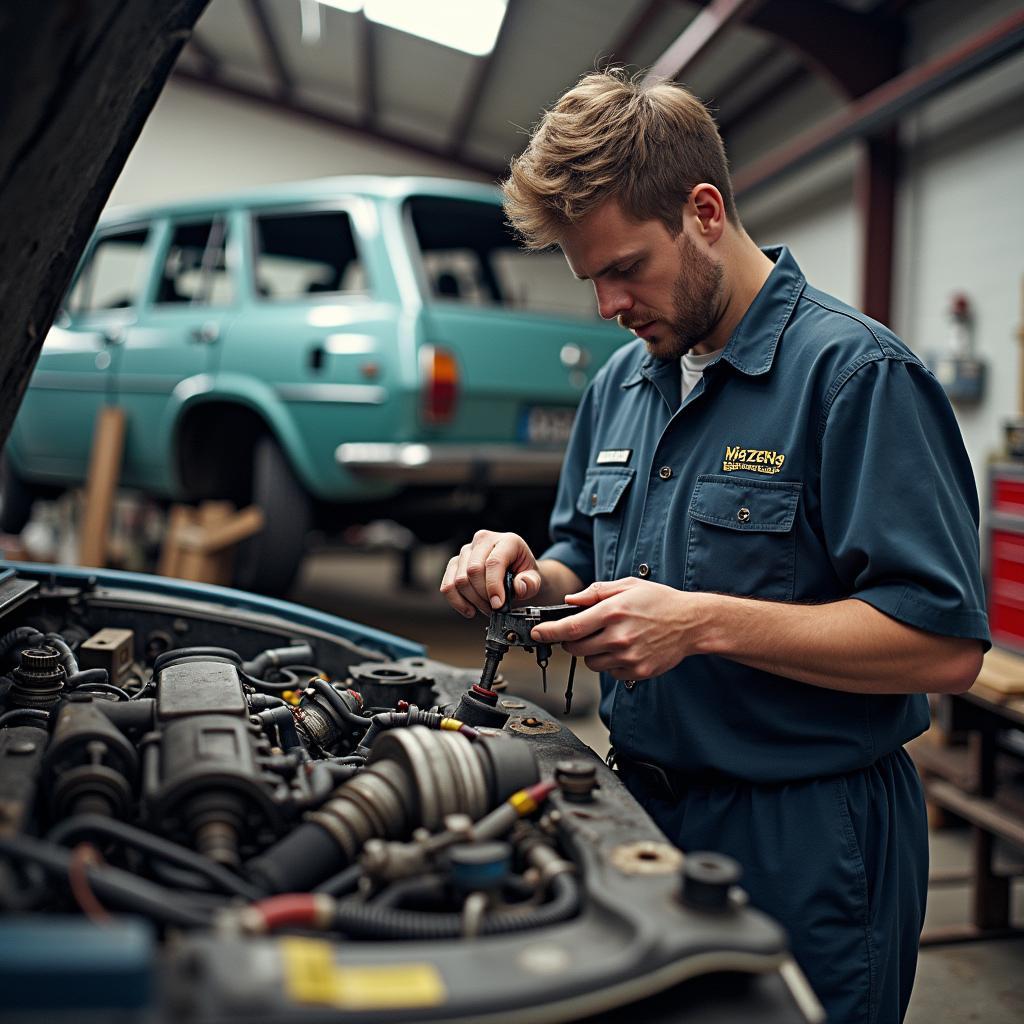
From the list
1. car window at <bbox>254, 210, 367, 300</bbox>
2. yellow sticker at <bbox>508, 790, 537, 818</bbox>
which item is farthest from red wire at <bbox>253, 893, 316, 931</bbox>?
car window at <bbox>254, 210, 367, 300</bbox>

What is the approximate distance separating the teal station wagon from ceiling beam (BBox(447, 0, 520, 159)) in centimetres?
296

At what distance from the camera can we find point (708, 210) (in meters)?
1.49

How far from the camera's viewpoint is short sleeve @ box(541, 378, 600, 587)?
1836 millimetres

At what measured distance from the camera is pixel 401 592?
278 inches

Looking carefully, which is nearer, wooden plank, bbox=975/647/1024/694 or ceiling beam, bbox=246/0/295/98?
wooden plank, bbox=975/647/1024/694

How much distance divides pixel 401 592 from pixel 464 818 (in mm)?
6157

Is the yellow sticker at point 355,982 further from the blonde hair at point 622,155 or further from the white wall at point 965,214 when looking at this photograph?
the white wall at point 965,214

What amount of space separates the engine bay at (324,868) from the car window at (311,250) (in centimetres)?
313

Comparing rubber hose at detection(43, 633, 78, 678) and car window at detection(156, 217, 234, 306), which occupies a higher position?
car window at detection(156, 217, 234, 306)

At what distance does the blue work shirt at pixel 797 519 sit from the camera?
1283 mm

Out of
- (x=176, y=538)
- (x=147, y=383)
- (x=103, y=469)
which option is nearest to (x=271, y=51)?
(x=147, y=383)

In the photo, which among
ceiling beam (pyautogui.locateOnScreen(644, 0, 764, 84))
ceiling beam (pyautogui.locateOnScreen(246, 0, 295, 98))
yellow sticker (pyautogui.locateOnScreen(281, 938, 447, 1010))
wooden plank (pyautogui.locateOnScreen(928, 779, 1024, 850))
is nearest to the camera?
yellow sticker (pyautogui.locateOnScreen(281, 938, 447, 1010))

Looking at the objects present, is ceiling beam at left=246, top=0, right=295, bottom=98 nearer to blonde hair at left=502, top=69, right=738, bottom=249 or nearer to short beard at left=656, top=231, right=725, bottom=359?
blonde hair at left=502, top=69, right=738, bottom=249

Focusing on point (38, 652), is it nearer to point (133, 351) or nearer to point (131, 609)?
point (131, 609)
